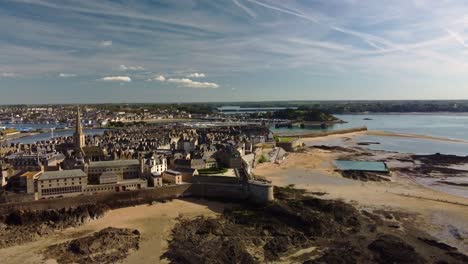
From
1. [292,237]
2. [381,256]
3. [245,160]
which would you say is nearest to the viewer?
[381,256]

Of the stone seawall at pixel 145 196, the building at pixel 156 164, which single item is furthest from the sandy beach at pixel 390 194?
the building at pixel 156 164

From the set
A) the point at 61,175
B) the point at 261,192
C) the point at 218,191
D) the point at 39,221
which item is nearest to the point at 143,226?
the point at 39,221

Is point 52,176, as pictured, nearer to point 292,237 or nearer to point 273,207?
point 273,207

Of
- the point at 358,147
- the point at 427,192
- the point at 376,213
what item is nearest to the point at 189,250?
the point at 376,213

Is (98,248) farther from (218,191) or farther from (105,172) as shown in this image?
(218,191)

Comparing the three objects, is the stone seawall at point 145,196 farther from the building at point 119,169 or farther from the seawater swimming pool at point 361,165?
the seawater swimming pool at point 361,165

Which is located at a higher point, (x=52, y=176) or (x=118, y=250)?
(x=52, y=176)
